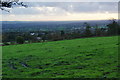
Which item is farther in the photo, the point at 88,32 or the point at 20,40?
the point at 88,32

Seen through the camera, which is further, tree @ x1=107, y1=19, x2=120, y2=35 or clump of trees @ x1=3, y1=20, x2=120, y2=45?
tree @ x1=107, y1=19, x2=120, y2=35

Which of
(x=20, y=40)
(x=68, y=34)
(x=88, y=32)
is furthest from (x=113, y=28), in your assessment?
(x=20, y=40)

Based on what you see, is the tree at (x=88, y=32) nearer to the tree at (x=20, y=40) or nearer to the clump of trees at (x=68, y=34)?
the clump of trees at (x=68, y=34)

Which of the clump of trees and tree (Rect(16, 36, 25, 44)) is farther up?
the clump of trees

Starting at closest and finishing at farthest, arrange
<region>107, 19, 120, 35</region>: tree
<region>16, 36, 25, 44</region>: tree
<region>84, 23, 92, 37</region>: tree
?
<region>16, 36, 25, 44</region>: tree, <region>107, 19, 120, 35</region>: tree, <region>84, 23, 92, 37</region>: tree

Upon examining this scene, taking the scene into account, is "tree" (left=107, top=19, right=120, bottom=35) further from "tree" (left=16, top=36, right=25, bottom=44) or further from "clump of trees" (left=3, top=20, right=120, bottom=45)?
"tree" (left=16, top=36, right=25, bottom=44)

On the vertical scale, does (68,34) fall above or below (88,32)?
below

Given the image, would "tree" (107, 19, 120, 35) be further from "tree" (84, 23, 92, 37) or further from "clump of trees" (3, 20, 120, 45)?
"tree" (84, 23, 92, 37)

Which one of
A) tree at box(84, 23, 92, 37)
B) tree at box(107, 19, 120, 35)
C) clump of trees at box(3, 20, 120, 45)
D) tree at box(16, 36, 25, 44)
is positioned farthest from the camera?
tree at box(84, 23, 92, 37)

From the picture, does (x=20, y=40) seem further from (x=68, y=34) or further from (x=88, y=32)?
(x=88, y=32)

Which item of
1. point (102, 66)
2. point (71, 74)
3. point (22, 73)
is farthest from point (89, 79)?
point (22, 73)

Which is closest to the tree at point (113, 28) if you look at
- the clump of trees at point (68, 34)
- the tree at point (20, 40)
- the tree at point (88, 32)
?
the clump of trees at point (68, 34)

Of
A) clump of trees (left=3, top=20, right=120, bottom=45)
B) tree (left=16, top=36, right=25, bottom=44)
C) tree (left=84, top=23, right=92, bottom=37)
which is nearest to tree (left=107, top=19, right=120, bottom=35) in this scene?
clump of trees (left=3, top=20, right=120, bottom=45)

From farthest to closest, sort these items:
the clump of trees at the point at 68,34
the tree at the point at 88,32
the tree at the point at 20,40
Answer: the tree at the point at 88,32 → the clump of trees at the point at 68,34 → the tree at the point at 20,40
